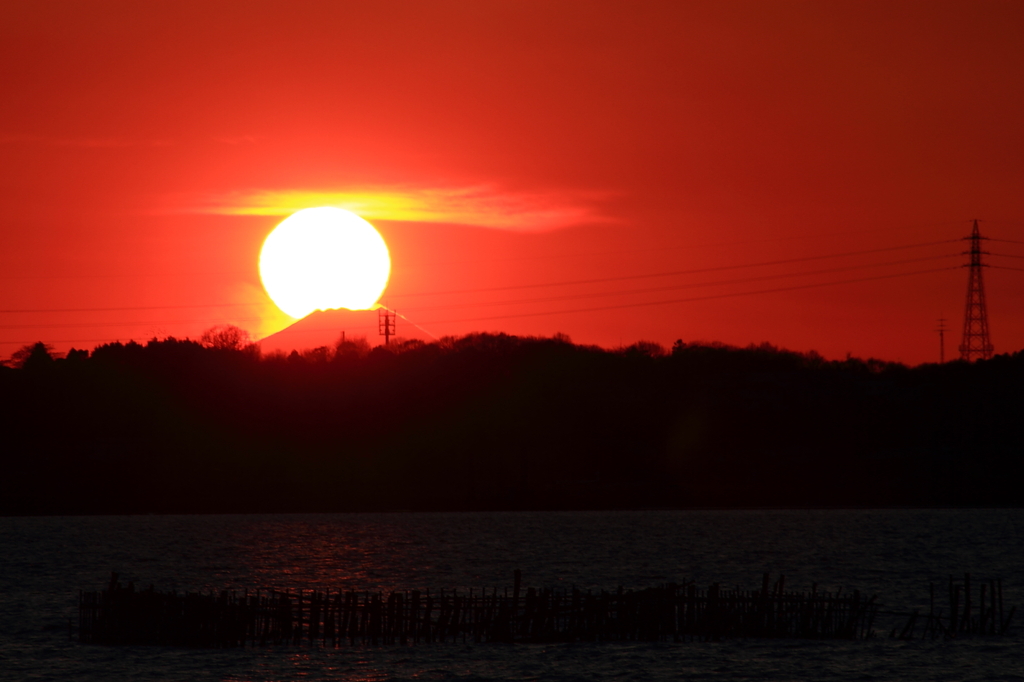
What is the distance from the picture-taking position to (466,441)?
187m

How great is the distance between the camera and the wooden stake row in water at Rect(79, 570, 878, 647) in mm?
45406

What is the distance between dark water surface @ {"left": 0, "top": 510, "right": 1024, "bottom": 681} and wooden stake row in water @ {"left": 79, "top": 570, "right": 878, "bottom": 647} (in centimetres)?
65

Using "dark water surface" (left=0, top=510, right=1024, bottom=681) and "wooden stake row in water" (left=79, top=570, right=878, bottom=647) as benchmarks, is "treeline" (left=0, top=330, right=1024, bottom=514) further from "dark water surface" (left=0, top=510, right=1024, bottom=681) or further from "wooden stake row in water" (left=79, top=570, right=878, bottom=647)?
"wooden stake row in water" (left=79, top=570, right=878, bottom=647)

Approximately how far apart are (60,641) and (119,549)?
72986 millimetres

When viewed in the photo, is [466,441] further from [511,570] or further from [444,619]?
[444,619]

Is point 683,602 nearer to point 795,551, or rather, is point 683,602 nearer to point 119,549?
point 795,551

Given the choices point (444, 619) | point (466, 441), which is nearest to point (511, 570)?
point (444, 619)

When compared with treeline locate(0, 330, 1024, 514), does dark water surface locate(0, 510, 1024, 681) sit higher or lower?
lower

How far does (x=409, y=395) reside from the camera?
646ft

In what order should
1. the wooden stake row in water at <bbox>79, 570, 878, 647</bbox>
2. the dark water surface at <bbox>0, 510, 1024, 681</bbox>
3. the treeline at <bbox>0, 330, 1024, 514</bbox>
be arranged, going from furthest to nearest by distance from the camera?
the treeline at <bbox>0, 330, 1024, 514</bbox> < the wooden stake row in water at <bbox>79, 570, 878, 647</bbox> < the dark water surface at <bbox>0, 510, 1024, 681</bbox>

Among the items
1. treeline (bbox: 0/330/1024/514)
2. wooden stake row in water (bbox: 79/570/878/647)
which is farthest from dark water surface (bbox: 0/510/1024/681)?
treeline (bbox: 0/330/1024/514)

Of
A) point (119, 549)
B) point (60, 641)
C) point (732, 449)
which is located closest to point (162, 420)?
point (119, 549)

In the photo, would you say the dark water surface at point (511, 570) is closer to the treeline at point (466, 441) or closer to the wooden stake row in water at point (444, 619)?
the wooden stake row in water at point (444, 619)

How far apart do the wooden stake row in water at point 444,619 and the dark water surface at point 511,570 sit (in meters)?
0.65
